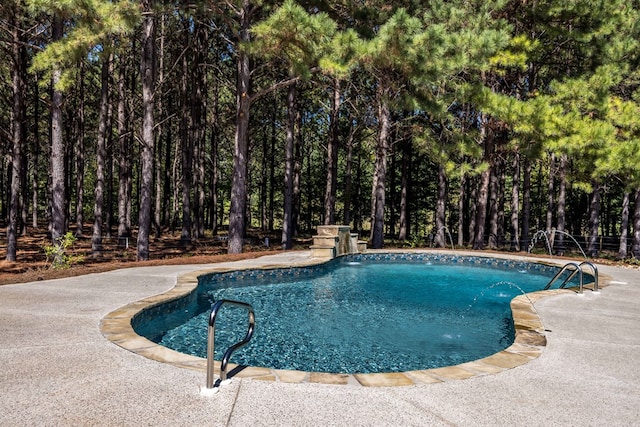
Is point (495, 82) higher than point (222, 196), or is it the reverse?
point (495, 82)

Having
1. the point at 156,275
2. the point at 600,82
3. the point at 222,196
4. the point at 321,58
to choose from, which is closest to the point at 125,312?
the point at 156,275

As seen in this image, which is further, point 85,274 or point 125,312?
point 85,274

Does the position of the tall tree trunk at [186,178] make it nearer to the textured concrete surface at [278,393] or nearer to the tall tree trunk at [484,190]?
the tall tree trunk at [484,190]

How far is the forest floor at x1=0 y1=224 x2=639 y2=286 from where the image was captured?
8759mm

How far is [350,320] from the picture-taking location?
23.6 ft

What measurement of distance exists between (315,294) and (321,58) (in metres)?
6.08

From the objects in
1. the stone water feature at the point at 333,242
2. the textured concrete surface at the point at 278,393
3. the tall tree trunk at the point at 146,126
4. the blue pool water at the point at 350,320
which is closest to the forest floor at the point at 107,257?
the tall tree trunk at the point at 146,126

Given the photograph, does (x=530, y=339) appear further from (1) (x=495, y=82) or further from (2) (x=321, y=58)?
(1) (x=495, y=82)

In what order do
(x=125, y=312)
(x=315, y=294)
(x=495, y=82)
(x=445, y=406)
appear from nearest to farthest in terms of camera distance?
(x=445, y=406)
(x=125, y=312)
(x=315, y=294)
(x=495, y=82)

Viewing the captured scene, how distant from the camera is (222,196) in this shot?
137ft

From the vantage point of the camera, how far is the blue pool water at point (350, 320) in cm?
539

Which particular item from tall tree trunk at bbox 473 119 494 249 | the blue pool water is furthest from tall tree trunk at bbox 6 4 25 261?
tall tree trunk at bbox 473 119 494 249

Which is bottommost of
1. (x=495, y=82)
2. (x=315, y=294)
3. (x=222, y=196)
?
(x=315, y=294)

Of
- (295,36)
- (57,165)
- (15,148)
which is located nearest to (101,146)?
(15,148)
